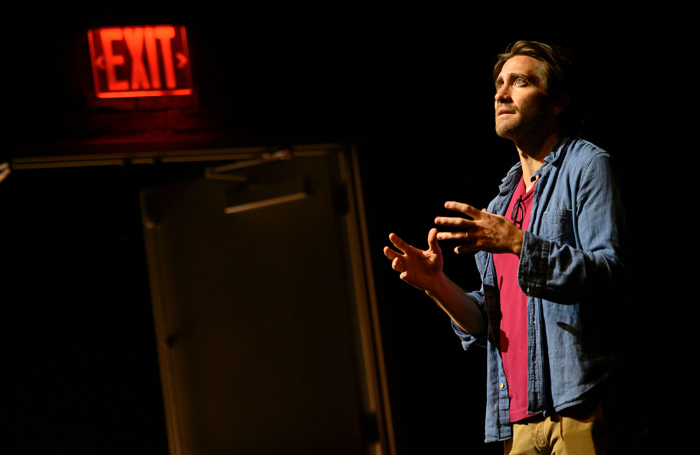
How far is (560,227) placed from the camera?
1829mm

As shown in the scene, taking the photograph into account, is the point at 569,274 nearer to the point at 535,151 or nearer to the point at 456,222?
the point at 456,222

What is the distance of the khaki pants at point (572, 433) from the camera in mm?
1710

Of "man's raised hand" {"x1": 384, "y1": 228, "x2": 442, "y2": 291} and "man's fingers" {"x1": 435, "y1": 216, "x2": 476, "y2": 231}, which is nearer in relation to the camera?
"man's fingers" {"x1": 435, "y1": 216, "x2": 476, "y2": 231}

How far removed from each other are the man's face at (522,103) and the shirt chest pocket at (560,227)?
33 centimetres

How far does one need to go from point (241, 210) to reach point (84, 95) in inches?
36.4

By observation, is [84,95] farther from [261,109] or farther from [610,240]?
[610,240]

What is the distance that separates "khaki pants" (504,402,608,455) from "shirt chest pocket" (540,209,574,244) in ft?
1.41

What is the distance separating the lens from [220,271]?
3.48 m

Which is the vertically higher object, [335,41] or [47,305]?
[335,41]

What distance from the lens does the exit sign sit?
3031 mm

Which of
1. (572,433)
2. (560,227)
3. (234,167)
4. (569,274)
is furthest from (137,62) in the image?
(572,433)

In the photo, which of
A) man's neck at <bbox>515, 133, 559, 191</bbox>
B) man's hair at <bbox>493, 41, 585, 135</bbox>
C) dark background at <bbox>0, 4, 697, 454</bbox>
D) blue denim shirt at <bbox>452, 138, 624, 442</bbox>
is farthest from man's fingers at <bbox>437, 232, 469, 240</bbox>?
dark background at <bbox>0, 4, 697, 454</bbox>

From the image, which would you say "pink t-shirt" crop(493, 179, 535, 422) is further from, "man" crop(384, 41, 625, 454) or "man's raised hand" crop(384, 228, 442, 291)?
"man's raised hand" crop(384, 228, 442, 291)

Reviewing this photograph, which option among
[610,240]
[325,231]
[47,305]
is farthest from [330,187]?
[610,240]
